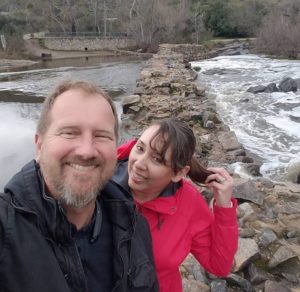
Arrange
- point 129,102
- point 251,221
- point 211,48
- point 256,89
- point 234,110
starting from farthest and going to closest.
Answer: point 211,48
point 256,89
point 234,110
point 129,102
point 251,221

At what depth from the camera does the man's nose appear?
119 cm

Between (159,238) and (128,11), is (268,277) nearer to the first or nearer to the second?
(159,238)

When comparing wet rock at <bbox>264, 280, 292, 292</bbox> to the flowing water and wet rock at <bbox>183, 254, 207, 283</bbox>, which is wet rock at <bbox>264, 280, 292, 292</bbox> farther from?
the flowing water

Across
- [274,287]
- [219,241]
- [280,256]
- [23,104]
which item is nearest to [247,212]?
[280,256]

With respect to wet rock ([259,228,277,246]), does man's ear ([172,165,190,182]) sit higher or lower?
higher

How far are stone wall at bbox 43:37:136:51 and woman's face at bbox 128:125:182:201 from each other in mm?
33951

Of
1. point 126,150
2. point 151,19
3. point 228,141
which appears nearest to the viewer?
point 126,150

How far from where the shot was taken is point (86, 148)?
1.20m

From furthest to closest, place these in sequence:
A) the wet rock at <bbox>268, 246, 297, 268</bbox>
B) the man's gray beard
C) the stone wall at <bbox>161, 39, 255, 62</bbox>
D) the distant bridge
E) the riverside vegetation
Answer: the distant bridge, the riverside vegetation, the stone wall at <bbox>161, 39, 255, 62</bbox>, the wet rock at <bbox>268, 246, 297, 268</bbox>, the man's gray beard

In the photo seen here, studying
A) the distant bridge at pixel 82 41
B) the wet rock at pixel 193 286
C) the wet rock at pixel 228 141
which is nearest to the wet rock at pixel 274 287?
the wet rock at pixel 193 286

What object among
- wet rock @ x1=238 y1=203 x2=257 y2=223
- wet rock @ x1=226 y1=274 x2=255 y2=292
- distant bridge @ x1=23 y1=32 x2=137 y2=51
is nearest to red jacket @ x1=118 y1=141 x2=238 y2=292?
wet rock @ x1=226 y1=274 x2=255 y2=292

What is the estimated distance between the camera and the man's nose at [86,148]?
1.19 meters

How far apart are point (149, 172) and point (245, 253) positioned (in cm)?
176

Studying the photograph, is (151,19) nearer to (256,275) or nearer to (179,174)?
(256,275)
